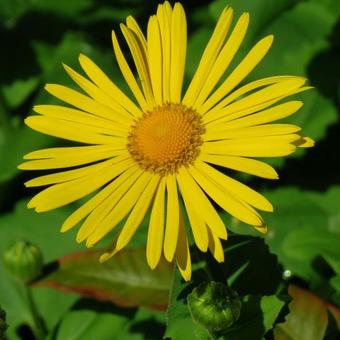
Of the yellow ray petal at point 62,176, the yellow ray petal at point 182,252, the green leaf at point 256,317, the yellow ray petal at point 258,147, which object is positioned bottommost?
the green leaf at point 256,317

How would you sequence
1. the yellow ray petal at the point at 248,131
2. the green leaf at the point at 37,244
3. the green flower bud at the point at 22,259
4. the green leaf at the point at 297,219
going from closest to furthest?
the yellow ray petal at the point at 248,131 < the green flower bud at the point at 22,259 < the green leaf at the point at 297,219 < the green leaf at the point at 37,244

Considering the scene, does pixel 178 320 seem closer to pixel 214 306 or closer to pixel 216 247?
pixel 214 306

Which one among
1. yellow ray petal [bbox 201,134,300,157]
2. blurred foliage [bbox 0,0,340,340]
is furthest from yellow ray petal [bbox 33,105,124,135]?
blurred foliage [bbox 0,0,340,340]

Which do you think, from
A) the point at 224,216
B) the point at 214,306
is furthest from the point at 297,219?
the point at 214,306

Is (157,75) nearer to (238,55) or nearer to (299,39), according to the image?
(238,55)

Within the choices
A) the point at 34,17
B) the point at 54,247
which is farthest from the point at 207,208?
the point at 34,17

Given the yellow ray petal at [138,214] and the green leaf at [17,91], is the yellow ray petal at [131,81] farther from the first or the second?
the green leaf at [17,91]

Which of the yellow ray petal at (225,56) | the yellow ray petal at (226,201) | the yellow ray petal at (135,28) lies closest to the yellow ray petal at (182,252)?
the yellow ray petal at (226,201)
